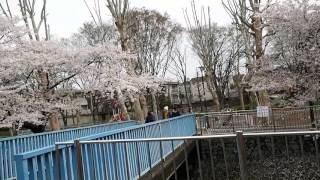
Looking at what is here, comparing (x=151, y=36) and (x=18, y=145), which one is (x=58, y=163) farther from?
(x=151, y=36)

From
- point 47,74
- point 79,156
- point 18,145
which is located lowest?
point 18,145

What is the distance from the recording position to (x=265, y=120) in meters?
21.9

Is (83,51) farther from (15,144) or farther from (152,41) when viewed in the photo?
(152,41)

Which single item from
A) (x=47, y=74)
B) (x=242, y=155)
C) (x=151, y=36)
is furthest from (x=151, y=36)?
(x=242, y=155)

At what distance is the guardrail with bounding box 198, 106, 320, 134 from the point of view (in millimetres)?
20438

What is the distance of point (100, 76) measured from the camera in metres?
19.9

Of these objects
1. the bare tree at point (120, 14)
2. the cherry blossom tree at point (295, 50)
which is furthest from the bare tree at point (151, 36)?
the cherry blossom tree at point (295, 50)

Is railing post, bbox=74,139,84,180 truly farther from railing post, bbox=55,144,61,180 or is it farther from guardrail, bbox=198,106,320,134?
guardrail, bbox=198,106,320,134

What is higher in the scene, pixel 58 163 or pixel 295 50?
pixel 295 50

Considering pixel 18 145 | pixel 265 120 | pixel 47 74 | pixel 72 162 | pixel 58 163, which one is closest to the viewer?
pixel 58 163

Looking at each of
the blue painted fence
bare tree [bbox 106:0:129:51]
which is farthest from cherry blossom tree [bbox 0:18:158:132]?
the blue painted fence

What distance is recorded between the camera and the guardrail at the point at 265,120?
20.4m

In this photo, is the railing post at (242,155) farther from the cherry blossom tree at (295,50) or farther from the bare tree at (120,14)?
the bare tree at (120,14)

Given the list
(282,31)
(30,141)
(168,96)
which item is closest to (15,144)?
(30,141)
